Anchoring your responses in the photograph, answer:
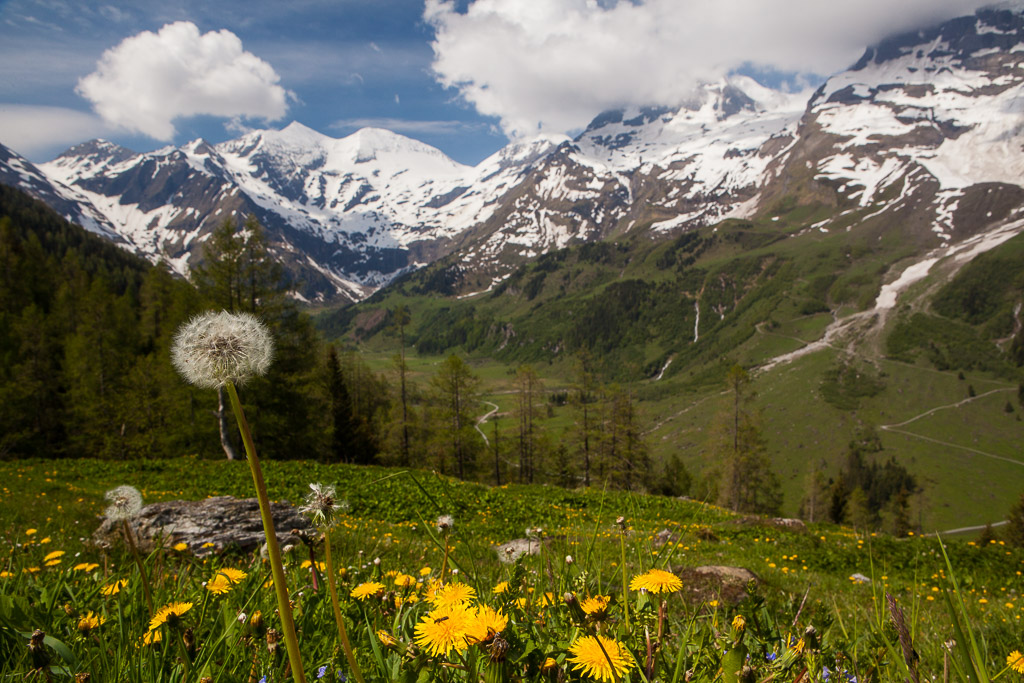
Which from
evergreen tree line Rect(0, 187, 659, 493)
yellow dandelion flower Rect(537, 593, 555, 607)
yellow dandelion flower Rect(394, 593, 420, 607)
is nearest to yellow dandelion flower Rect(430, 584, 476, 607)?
yellow dandelion flower Rect(537, 593, 555, 607)

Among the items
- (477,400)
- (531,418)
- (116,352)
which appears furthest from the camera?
(531,418)

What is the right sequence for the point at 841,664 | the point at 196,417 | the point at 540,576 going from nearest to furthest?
1. the point at 841,664
2. the point at 540,576
3. the point at 196,417

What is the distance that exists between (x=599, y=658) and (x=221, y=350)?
4.65 ft

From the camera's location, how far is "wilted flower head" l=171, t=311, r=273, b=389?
1441 millimetres

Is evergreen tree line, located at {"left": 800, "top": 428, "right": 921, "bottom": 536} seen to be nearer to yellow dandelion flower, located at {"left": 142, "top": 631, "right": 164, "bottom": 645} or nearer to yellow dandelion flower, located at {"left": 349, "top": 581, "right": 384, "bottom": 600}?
yellow dandelion flower, located at {"left": 349, "top": 581, "right": 384, "bottom": 600}

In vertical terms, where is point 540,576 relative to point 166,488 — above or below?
above

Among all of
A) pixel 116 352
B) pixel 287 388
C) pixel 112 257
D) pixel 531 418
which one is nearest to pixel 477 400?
pixel 531 418

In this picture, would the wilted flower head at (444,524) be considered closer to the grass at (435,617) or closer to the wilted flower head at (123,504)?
Result: the grass at (435,617)

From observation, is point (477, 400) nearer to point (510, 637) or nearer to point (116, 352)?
point (116, 352)

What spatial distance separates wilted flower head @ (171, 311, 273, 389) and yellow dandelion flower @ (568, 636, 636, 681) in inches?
48.4

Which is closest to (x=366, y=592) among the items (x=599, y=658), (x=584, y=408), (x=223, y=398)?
(x=599, y=658)

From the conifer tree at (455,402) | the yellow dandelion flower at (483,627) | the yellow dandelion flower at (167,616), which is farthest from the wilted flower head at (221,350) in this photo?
the conifer tree at (455,402)

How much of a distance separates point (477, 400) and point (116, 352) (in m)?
29.7

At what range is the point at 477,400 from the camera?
149 feet
